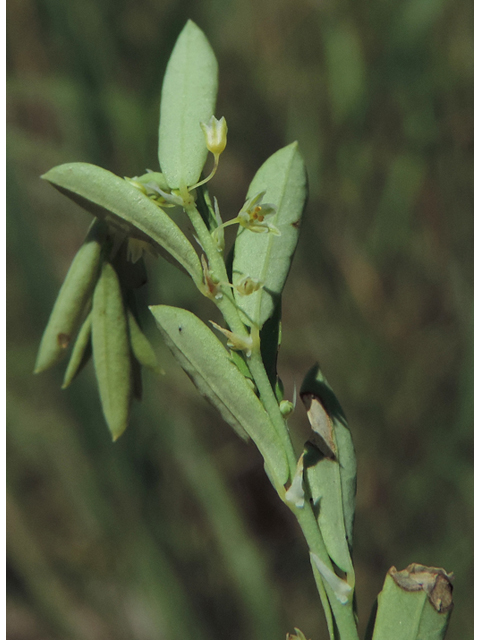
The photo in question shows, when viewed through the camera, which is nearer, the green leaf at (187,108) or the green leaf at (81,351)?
the green leaf at (187,108)

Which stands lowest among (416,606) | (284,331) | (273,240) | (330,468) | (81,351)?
(284,331)

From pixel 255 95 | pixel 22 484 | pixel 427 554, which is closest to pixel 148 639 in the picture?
pixel 22 484

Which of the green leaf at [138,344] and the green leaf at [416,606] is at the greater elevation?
the green leaf at [138,344]

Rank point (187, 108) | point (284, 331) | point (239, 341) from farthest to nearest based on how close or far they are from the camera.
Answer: point (284, 331), point (187, 108), point (239, 341)

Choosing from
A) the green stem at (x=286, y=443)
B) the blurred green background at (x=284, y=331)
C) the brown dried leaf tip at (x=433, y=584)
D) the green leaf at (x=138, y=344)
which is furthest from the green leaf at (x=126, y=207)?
the blurred green background at (x=284, y=331)

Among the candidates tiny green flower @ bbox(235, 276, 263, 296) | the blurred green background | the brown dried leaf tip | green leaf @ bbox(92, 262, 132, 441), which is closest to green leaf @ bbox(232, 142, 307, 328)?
tiny green flower @ bbox(235, 276, 263, 296)

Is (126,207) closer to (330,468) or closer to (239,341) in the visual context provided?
(239,341)

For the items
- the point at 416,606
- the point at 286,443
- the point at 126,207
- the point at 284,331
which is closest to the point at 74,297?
the point at 126,207

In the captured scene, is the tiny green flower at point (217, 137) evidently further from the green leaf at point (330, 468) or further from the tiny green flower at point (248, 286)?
the green leaf at point (330, 468)
